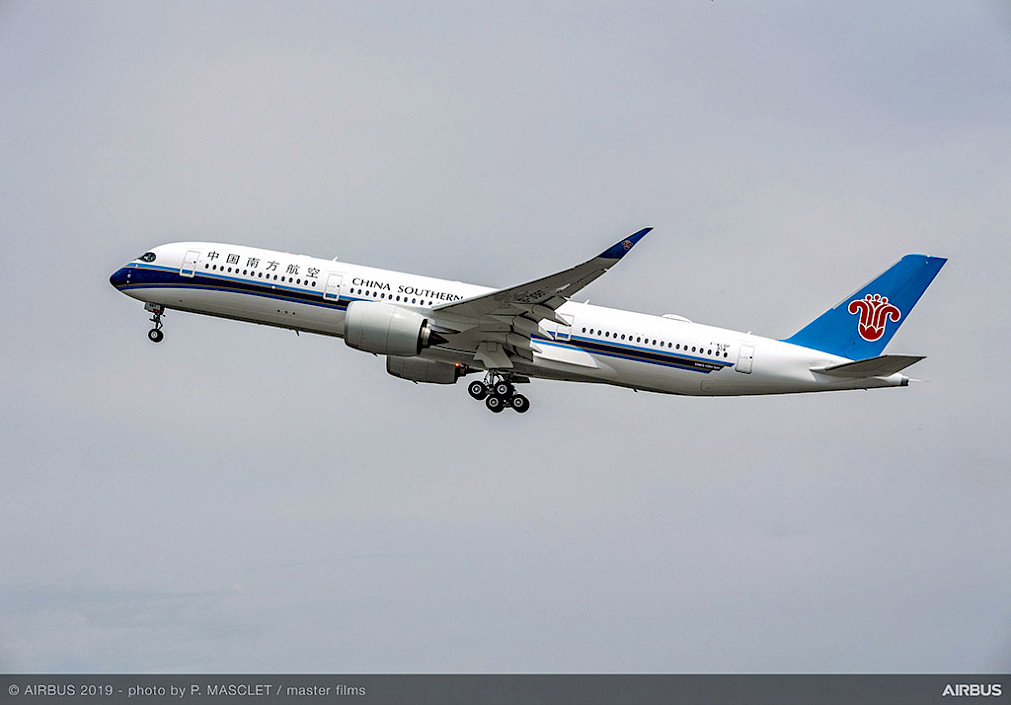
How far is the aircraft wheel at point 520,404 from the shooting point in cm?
4916

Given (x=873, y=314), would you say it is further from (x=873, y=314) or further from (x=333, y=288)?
(x=333, y=288)

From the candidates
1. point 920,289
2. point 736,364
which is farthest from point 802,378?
point 920,289

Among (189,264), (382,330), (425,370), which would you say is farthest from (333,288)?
(189,264)

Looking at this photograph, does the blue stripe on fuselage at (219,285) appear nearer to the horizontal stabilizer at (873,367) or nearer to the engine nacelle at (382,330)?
the engine nacelle at (382,330)

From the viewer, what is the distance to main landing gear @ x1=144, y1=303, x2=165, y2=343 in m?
50.4

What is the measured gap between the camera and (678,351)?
4697 cm

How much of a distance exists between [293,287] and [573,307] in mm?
10176

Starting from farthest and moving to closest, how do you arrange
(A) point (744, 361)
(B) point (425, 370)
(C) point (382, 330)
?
(B) point (425, 370), (A) point (744, 361), (C) point (382, 330)

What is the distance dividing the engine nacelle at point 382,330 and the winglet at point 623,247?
804 centimetres

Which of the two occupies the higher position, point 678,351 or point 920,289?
point 920,289

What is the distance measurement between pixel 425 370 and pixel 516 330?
5.69m

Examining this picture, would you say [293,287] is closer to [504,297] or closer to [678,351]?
[504,297]

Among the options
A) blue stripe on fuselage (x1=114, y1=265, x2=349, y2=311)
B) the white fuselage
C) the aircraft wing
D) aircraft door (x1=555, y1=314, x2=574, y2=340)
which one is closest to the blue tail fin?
the white fuselage

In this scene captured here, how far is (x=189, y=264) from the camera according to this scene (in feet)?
161
